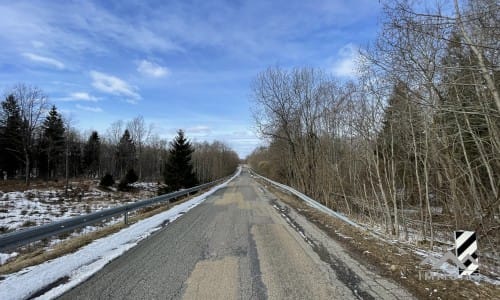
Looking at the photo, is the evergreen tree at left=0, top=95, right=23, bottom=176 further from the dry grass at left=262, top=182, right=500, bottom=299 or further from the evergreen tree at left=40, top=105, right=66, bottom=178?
the dry grass at left=262, top=182, right=500, bottom=299

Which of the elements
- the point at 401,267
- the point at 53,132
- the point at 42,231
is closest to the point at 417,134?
the point at 401,267

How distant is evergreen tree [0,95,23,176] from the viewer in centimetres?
4451

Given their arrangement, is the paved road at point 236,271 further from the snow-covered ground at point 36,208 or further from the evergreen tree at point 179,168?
the evergreen tree at point 179,168

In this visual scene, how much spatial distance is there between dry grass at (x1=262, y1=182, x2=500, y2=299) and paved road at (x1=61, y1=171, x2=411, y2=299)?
0.28 metres

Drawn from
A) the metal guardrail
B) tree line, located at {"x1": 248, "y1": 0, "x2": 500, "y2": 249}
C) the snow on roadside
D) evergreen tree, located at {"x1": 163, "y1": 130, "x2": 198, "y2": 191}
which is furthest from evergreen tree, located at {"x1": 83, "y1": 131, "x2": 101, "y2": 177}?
the snow on roadside

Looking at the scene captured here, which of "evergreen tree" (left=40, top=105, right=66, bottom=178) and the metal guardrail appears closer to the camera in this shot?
the metal guardrail

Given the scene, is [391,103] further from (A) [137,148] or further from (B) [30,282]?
(A) [137,148]

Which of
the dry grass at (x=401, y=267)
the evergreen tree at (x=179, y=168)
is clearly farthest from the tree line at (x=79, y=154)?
the dry grass at (x=401, y=267)

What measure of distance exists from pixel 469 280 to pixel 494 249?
11.6ft

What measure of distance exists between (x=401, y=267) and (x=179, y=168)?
28.5 metres

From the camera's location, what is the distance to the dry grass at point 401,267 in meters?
4.16

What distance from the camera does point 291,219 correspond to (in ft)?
35.9

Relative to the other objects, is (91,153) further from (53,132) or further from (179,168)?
(179,168)

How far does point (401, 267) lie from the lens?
17.2ft
